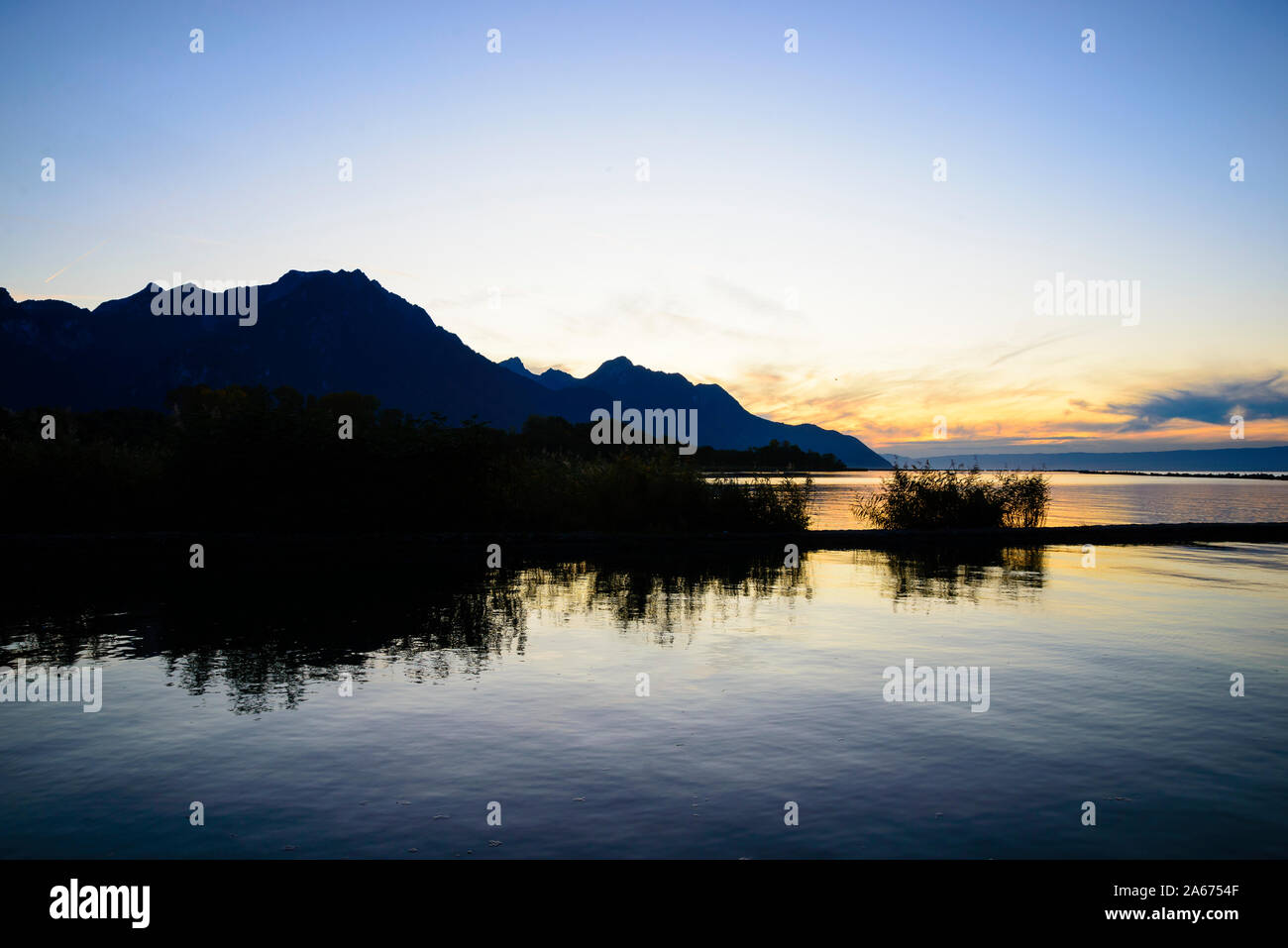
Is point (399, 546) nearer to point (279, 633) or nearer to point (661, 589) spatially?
point (661, 589)

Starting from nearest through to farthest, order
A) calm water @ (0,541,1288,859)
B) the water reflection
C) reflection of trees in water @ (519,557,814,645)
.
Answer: calm water @ (0,541,1288,859) < the water reflection < reflection of trees in water @ (519,557,814,645)

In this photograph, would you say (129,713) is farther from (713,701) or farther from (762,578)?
(762,578)

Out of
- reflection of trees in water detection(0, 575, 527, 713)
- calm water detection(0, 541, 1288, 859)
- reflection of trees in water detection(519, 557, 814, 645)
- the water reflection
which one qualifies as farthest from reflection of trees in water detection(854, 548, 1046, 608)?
reflection of trees in water detection(0, 575, 527, 713)

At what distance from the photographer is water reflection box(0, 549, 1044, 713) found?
10438 mm

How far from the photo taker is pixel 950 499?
97.9 feet

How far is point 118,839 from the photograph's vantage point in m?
5.50

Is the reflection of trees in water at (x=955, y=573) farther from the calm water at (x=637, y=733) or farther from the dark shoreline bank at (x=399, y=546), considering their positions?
the calm water at (x=637, y=733)

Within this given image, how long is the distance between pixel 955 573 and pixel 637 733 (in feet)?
50.5

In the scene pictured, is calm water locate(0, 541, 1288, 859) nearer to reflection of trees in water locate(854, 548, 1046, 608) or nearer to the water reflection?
the water reflection

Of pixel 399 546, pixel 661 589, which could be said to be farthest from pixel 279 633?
pixel 399 546

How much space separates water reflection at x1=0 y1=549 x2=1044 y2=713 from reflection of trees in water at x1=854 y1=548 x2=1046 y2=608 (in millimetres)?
79

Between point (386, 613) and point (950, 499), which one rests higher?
point (950, 499)
